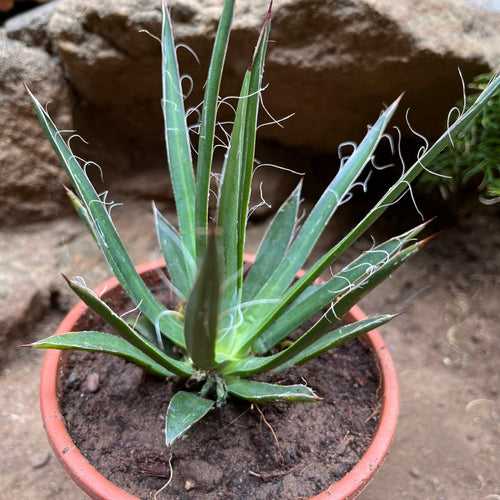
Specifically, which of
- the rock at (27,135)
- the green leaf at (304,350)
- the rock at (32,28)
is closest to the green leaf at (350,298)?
the green leaf at (304,350)

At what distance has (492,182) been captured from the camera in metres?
1.16

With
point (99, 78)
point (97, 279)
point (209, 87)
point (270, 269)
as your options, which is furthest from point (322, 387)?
point (99, 78)

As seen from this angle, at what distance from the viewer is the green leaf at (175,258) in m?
0.93

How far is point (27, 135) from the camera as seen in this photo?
1358mm

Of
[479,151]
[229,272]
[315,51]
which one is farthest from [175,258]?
[479,151]

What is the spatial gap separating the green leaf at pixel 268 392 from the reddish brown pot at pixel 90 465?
0.51 ft

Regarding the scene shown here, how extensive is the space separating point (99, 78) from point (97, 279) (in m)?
0.50

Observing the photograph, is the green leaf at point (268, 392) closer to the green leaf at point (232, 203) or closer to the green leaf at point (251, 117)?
the green leaf at point (232, 203)

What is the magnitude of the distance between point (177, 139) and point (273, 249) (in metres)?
0.26

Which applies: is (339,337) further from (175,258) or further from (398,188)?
(175,258)

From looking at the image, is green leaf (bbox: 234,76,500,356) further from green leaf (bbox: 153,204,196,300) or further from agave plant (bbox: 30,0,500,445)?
green leaf (bbox: 153,204,196,300)

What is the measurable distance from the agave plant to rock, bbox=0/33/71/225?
56 cm

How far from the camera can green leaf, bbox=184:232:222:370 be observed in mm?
528

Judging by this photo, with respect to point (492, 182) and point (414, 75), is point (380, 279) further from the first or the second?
point (414, 75)
